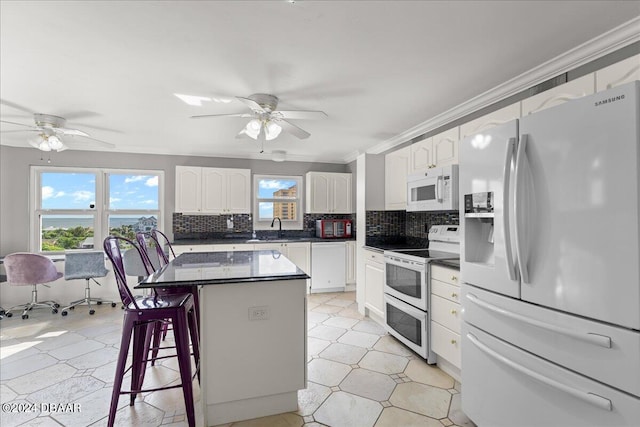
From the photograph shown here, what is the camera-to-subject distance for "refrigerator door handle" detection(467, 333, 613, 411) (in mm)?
1162

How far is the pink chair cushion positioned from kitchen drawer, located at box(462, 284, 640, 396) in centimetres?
494

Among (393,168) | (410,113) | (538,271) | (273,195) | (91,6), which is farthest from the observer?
(273,195)

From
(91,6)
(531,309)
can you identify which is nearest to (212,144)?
(91,6)

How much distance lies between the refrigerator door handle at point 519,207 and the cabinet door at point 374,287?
2.08 metres

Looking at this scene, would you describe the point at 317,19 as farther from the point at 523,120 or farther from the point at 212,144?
the point at 212,144

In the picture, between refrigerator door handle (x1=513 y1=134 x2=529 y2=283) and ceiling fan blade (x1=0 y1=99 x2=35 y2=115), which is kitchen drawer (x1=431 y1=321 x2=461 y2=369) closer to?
refrigerator door handle (x1=513 y1=134 x2=529 y2=283)

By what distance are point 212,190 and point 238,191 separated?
41 cm

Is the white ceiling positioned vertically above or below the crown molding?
above

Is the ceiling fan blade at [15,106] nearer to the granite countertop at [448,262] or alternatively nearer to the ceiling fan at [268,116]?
the ceiling fan at [268,116]

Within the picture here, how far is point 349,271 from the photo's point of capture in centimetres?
520

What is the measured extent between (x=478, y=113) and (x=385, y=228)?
178cm

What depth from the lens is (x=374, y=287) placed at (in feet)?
12.0

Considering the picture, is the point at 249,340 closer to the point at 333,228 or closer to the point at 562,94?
the point at 562,94

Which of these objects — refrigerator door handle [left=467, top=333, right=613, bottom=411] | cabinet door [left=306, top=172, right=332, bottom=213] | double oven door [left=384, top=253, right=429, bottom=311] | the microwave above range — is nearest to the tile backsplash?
the microwave above range
